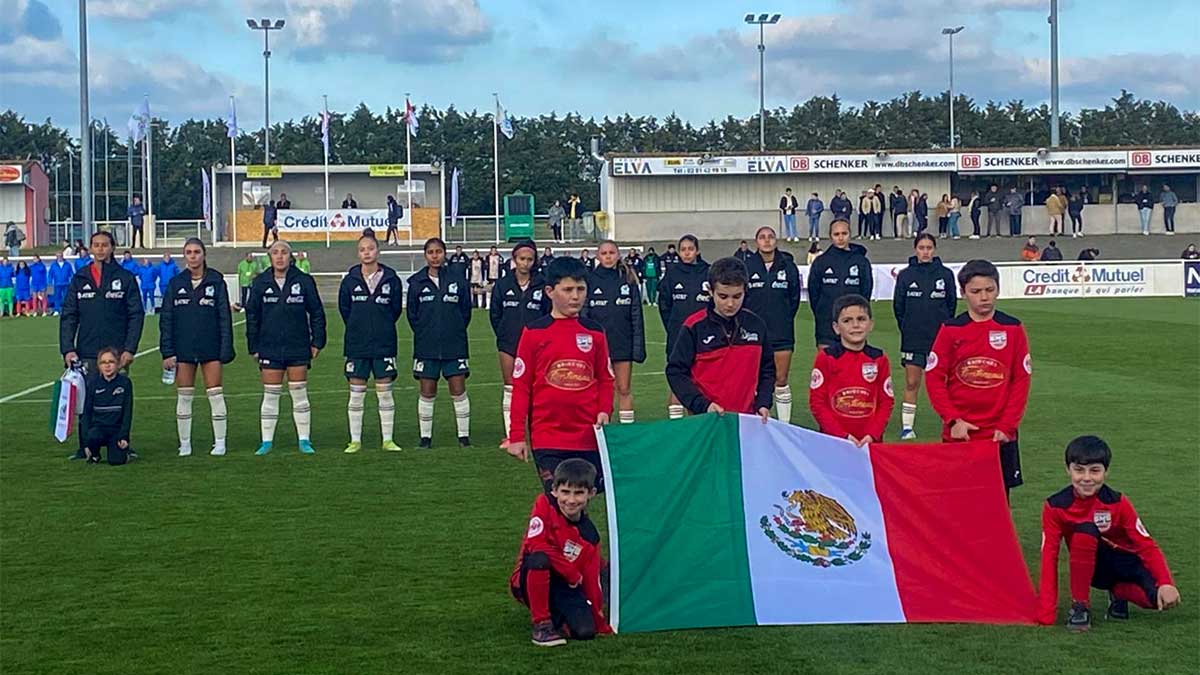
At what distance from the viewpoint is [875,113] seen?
102750 millimetres

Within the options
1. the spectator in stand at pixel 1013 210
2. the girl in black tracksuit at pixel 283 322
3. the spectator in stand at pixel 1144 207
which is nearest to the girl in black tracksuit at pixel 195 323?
the girl in black tracksuit at pixel 283 322

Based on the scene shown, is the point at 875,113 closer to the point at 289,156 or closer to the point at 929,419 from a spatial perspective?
the point at 289,156

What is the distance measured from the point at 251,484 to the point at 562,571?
5595mm

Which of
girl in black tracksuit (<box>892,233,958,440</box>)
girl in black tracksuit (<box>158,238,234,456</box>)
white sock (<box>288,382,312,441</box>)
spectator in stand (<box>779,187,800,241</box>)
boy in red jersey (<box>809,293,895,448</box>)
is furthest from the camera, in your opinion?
spectator in stand (<box>779,187,800,241</box>)

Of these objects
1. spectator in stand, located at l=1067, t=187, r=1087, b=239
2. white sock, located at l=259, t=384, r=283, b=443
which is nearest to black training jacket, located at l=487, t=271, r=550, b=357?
white sock, located at l=259, t=384, r=283, b=443

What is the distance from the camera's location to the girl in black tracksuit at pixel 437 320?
1369 cm

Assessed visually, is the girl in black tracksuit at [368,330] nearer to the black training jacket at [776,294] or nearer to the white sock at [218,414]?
the white sock at [218,414]

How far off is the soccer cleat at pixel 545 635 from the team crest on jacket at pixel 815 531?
3.83 ft

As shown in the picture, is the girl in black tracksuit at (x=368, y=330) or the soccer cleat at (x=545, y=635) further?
the girl in black tracksuit at (x=368, y=330)

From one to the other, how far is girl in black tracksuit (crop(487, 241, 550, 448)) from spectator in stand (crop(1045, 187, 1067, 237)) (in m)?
45.8

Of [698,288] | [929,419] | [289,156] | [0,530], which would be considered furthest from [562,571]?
[289,156]

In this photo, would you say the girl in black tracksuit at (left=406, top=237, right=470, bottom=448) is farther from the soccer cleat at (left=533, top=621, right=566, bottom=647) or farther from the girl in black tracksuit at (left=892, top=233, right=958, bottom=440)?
the soccer cleat at (left=533, top=621, right=566, bottom=647)

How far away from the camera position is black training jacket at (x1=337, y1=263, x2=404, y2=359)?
1372 cm

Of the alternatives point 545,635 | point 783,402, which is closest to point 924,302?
point 783,402
